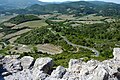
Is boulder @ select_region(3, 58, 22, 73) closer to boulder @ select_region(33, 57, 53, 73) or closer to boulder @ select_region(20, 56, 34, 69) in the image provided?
boulder @ select_region(20, 56, 34, 69)

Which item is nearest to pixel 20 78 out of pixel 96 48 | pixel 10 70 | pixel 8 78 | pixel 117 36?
pixel 8 78

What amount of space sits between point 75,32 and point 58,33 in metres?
8.52

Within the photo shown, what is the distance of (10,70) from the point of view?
74.7ft

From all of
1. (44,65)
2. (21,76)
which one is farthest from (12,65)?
(21,76)

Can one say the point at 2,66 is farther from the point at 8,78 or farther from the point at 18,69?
the point at 8,78

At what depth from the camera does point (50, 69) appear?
75.9 feet

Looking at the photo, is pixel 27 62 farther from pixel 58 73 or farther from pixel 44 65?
pixel 58 73

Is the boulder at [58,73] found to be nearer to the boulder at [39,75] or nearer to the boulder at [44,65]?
the boulder at [39,75]

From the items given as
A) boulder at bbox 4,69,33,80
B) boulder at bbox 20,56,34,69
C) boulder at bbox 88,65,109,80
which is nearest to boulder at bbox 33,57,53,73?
boulder at bbox 20,56,34,69

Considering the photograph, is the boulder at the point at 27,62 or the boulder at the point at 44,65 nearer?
the boulder at the point at 44,65

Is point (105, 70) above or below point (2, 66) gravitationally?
above

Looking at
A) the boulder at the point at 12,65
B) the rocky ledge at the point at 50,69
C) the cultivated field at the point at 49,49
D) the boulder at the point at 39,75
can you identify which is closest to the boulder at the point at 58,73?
the rocky ledge at the point at 50,69

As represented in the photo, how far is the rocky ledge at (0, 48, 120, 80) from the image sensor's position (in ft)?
60.9

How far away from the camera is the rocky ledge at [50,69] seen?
730 inches
